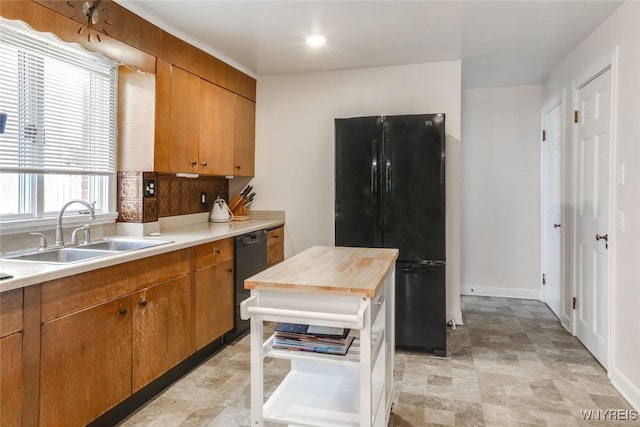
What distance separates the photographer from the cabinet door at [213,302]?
2.95m

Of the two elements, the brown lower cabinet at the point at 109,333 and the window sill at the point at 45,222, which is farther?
the window sill at the point at 45,222

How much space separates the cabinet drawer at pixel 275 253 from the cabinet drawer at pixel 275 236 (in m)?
0.04

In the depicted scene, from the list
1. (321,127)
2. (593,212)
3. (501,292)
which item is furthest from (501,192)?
(321,127)

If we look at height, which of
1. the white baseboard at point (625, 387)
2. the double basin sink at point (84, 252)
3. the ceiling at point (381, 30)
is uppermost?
the ceiling at point (381, 30)

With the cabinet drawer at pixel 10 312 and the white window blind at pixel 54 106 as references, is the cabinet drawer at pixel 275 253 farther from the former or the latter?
the cabinet drawer at pixel 10 312

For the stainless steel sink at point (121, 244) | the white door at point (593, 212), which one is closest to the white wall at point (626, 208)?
the white door at point (593, 212)

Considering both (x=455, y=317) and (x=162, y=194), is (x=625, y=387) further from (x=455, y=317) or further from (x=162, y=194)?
(x=162, y=194)

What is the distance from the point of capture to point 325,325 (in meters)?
1.64

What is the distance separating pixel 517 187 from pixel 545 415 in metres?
3.09

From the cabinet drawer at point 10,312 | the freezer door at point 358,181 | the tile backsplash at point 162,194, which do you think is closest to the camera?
the cabinet drawer at point 10,312

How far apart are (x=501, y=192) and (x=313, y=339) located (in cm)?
389

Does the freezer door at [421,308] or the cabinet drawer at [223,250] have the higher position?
the cabinet drawer at [223,250]

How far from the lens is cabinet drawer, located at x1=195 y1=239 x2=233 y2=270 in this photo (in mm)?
2932

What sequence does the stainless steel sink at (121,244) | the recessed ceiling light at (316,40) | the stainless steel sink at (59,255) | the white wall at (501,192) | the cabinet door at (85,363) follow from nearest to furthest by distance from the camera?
the cabinet door at (85,363) → the stainless steel sink at (59,255) → the stainless steel sink at (121,244) → the recessed ceiling light at (316,40) → the white wall at (501,192)
